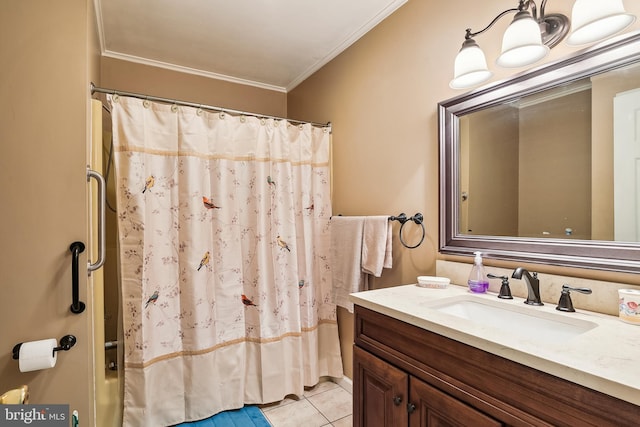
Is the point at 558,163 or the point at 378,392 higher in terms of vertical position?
the point at 558,163

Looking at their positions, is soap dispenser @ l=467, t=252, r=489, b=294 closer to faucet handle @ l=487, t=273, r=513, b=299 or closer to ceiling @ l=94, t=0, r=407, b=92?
faucet handle @ l=487, t=273, r=513, b=299

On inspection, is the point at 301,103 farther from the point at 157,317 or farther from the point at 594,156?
the point at 594,156

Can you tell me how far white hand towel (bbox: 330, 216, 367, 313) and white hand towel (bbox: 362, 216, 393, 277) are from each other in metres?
0.05

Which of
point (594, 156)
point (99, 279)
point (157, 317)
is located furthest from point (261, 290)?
point (594, 156)


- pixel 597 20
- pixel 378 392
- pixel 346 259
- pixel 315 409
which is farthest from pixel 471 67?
pixel 315 409

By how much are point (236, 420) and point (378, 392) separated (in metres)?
1.13

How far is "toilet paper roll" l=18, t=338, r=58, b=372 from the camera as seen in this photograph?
1150mm

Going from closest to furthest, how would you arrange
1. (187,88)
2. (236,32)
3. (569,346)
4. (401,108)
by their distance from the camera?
(569,346), (401,108), (236,32), (187,88)

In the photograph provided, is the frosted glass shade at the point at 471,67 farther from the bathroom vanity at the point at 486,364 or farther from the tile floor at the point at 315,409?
the tile floor at the point at 315,409

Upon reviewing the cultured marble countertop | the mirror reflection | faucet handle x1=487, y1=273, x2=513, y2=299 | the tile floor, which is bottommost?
the tile floor

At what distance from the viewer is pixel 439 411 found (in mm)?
1005

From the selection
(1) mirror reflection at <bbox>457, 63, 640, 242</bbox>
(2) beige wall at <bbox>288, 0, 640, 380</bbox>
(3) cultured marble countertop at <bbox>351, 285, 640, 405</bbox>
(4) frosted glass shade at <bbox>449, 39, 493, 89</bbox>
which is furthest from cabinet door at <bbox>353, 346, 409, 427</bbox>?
(4) frosted glass shade at <bbox>449, 39, 493, 89</bbox>

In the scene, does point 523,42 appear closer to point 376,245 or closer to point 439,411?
point 376,245

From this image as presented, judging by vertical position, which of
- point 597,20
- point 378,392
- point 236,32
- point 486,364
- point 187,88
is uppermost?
point 236,32
